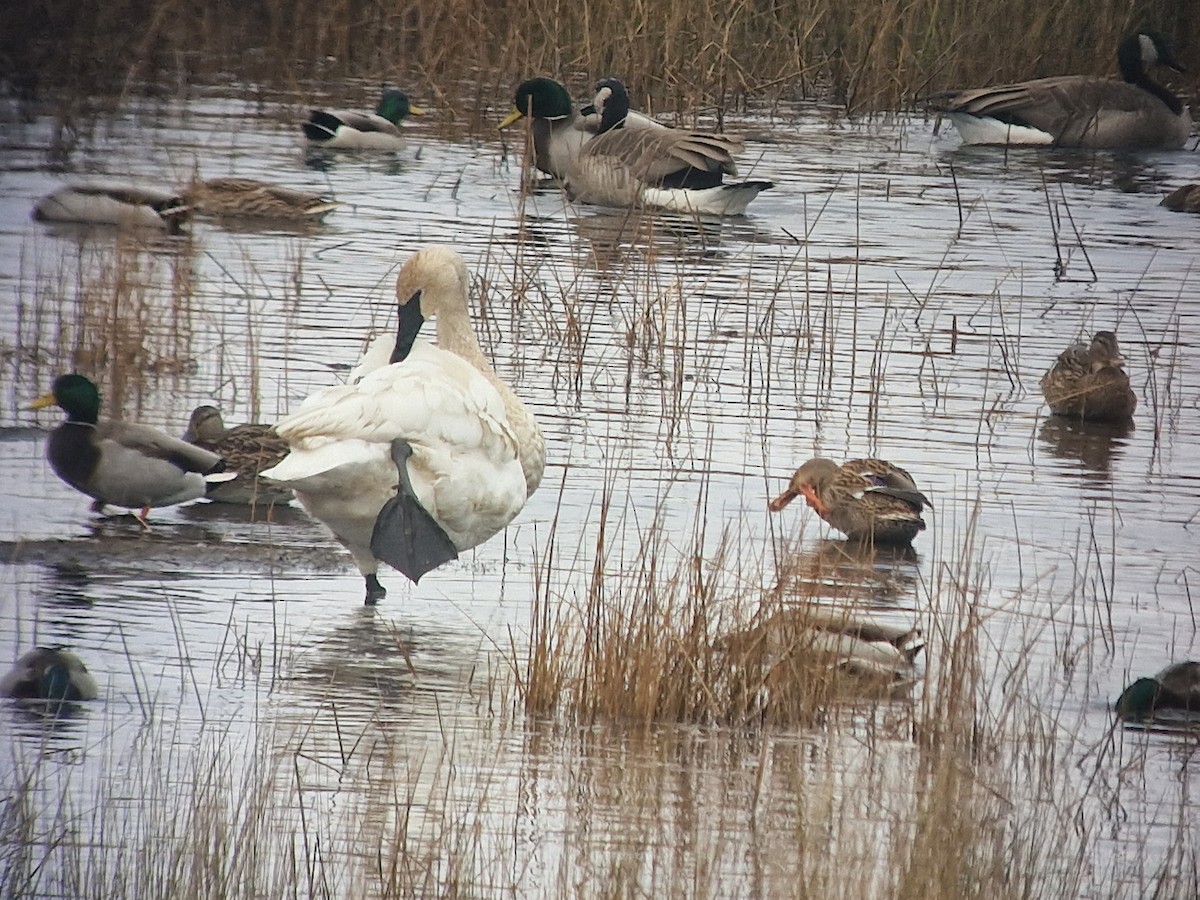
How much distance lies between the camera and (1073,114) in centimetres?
2288

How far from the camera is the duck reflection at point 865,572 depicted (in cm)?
757

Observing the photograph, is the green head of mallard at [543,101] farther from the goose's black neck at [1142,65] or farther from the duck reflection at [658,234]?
the goose's black neck at [1142,65]

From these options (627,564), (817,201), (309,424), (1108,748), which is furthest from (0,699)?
(817,201)

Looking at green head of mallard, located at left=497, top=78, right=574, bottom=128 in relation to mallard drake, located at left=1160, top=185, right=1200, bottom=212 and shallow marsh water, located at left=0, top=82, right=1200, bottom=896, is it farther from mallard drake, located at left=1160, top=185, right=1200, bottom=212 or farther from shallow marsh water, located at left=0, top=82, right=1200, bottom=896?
mallard drake, located at left=1160, top=185, right=1200, bottom=212

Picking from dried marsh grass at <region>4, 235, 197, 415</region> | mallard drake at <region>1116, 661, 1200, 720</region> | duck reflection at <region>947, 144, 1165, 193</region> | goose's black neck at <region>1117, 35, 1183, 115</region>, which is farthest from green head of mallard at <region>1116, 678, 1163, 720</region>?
goose's black neck at <region>1117, 35, 1183, 115</region>

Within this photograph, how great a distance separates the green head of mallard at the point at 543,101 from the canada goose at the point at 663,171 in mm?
804

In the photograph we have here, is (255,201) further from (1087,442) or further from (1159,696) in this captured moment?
(1159,696)

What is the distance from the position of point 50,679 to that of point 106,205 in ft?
31.6

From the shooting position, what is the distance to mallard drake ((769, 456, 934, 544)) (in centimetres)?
852

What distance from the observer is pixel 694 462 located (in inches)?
381

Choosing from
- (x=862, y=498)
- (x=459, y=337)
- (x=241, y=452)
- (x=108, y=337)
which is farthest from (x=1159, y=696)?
(x=108, y=337)

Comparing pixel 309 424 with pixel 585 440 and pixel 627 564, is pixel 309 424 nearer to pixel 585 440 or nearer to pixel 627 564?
pixel 627 564

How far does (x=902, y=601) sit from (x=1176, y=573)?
120 centimetres

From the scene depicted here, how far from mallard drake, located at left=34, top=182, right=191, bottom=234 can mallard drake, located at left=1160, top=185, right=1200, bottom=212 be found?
8707 millimetres
